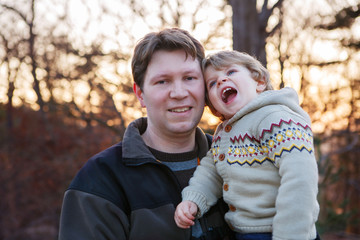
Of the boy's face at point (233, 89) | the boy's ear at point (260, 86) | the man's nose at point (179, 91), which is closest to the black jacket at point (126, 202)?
the man's nose at point (179, 91)

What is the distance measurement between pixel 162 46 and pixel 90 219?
4.23 ft

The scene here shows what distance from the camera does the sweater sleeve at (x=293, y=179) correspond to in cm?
170

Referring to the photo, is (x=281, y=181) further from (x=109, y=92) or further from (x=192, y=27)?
(x=109, y=92)

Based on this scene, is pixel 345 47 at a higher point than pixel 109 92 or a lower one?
higher

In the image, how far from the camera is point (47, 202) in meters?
10.9

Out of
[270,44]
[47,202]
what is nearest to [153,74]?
[270,44]

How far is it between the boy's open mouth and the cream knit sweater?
150 mm

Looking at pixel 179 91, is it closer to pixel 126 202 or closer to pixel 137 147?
pixel 137 147

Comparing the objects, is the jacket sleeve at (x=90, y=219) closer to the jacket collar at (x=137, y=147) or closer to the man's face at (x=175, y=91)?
the jacket collar at (x=137, y=147)

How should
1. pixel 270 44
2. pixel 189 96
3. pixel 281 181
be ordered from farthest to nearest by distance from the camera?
pixel 270 44 → pixel 189 96 → pixel 281 181

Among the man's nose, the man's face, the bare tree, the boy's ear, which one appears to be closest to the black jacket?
the man's face

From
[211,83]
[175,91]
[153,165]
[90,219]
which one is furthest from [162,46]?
[90,219]

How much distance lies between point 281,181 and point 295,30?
6789mm

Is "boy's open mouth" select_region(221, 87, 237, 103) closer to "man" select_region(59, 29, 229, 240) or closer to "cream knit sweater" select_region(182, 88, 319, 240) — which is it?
"cream knit sweater" select_region(182, 88, 319, 240)
